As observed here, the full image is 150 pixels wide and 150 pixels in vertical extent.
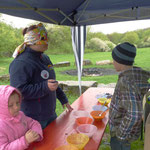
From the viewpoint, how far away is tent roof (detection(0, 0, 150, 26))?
191 cm

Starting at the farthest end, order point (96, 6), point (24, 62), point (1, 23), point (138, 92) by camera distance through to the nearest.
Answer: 1. point (1, 23)
2. point (96, 6)
3. point (24, 62)
4. point (138, 92)

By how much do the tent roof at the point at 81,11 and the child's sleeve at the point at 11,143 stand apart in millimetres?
1316

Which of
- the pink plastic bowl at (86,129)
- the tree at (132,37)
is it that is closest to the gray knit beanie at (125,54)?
the pink plastic bowl at (86,129)

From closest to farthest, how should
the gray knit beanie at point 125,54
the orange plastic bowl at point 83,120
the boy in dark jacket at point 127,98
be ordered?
the boy in dark jacket at point 127,98 < the gray knit beanie at point 125,54 < the orange plastic bowl at point 83,120

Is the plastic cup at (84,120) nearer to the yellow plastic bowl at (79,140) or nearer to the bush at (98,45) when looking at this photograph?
the yellow plastic bowl at (79,140)

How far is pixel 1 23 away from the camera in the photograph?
15648 mm

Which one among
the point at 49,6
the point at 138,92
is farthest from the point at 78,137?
the point at 49,6

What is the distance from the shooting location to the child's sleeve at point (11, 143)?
3.44 feet

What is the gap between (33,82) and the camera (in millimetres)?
1501

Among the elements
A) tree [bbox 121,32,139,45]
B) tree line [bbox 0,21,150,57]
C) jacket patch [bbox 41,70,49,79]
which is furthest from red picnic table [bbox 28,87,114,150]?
tree [bbox 121,32,139,45]

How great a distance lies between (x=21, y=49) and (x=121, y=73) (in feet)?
3.03

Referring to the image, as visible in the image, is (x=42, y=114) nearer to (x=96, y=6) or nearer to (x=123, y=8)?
(x=96, y=6)

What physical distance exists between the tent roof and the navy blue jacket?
642 millimetres

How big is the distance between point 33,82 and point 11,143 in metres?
0.57
